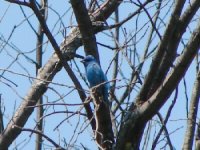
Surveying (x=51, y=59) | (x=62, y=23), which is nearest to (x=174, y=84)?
(x=62, y=23)

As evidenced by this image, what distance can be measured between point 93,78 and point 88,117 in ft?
5.77

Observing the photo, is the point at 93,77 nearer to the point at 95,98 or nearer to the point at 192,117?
the point at 95,98

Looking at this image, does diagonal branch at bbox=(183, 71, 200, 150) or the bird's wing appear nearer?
diagonal branch at bbox=(183, 71, 200, 150)

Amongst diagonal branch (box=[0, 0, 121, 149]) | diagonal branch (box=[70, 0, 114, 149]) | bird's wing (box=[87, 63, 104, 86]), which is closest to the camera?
diagonal branch (box=[70, 0, 114, 149])

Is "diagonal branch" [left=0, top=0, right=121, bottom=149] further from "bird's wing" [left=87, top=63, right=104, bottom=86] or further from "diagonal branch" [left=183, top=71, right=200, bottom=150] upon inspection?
"diagonal branch" [left=183, top=71, right=200, bottom=150]

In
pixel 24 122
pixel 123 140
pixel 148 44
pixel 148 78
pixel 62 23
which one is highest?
pixel 148 44

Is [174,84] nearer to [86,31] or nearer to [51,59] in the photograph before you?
[86,31]

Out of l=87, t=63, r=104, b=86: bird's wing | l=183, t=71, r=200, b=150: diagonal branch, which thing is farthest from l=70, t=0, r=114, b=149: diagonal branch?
l=87, t=63, r=104, b=86: bird's wing

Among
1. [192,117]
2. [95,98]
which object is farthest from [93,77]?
[192,117]

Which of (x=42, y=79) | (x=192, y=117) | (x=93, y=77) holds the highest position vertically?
(x=93, y=77)

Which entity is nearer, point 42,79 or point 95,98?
point 95,98

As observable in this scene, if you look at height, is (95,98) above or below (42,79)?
below

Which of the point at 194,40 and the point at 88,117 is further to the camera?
the point at 88,117

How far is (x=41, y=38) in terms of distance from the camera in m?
5.09
